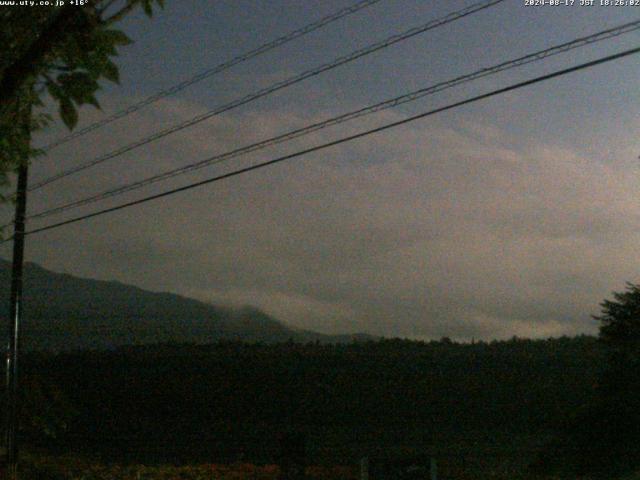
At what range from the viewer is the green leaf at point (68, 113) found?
25.1ft

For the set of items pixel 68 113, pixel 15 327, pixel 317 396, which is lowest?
pixel 317 396

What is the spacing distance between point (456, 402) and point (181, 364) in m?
24.0

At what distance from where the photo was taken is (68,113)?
766cm

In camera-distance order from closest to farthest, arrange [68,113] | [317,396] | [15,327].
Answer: [68,113] → [15,327] → [317,396]

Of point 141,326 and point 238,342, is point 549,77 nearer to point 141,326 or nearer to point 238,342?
point 238,342

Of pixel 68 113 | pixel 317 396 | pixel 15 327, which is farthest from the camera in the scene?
pixel 317 396

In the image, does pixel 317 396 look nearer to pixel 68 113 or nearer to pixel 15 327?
pixel 15 327

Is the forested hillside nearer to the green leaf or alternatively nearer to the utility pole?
the utility pole

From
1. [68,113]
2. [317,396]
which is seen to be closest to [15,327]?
[68,113]

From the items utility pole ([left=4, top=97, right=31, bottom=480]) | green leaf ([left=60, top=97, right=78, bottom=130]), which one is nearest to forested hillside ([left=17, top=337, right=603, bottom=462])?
utility pole ([left=4, top=97, right=31, bottom=480])

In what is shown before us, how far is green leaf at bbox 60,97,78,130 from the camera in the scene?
25.1ft

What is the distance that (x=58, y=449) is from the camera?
41969 mm

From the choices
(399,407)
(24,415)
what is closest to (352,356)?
(399,407)

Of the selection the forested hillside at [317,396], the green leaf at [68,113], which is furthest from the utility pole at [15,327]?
the green leaf at [68,113]
